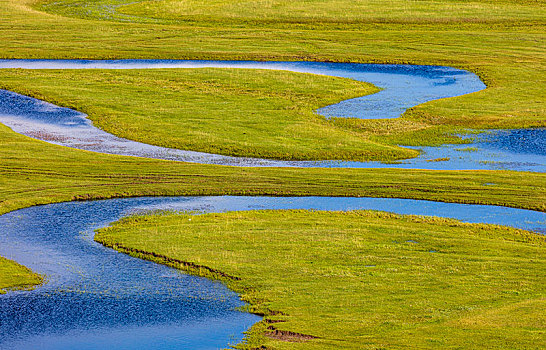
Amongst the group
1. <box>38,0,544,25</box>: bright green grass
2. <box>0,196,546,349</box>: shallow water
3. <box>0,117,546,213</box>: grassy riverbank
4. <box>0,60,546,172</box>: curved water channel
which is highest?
<box>38,0,544,25</box>: bright green grass

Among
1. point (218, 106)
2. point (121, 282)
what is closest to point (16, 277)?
point (121, 282)

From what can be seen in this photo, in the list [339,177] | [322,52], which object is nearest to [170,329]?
[339,177]

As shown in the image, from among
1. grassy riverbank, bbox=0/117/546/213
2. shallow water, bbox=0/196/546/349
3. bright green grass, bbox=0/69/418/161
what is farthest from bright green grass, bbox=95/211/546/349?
bright green grass, bbox=0/69/418/161

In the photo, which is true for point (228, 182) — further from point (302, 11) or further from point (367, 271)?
point (302, 11)

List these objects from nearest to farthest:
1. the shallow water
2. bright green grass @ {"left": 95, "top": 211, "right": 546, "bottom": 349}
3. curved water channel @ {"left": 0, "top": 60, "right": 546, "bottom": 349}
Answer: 1. bright green grass @ {"left": 95, "top": 211, "right": 546, "bottom": 349}
2. the shallow water
3. curved water channel @ {"left": 0, "top": 60, "right": 546, "bottom": 349}

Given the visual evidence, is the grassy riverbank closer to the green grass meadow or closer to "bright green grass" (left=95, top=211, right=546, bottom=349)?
the green grass meadow

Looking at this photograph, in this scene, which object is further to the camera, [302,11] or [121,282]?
[302,11]

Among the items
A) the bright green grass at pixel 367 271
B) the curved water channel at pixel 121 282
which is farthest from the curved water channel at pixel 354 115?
the bright green grass at pixel 367 271
